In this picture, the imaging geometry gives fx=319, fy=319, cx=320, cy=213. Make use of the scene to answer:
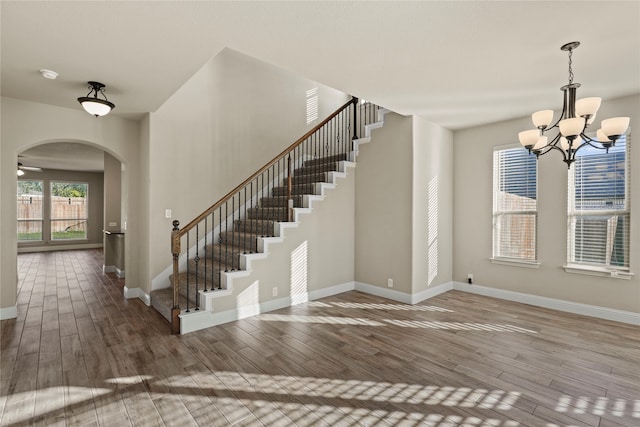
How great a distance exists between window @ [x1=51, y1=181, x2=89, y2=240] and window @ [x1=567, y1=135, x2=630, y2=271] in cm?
1405

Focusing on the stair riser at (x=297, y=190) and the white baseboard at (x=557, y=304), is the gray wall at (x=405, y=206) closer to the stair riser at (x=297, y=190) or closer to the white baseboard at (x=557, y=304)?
the white baseboard at (x=557, y=304)

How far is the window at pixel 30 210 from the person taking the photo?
1060 cm

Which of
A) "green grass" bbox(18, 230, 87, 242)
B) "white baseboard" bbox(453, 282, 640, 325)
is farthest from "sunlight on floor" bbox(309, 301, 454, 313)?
"green grass" bbox(18, 230, 87, 242)

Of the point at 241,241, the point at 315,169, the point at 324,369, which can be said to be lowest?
the point at 324,369

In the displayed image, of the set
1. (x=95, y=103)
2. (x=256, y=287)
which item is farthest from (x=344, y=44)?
(x=256, y=287)

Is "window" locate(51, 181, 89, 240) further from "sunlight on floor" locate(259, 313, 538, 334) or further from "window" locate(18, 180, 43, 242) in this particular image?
"sunlight on floor" locate(259, 313, 538, 334)

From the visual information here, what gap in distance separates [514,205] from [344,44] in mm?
3848

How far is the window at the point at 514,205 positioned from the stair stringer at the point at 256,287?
2111 millimetres

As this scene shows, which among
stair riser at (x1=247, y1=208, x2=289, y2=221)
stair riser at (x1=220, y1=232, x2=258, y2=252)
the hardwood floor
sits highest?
stair riser at (x1=247, y1=208, x2=289, y2=221)

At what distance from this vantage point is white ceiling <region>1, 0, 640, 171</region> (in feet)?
7.25

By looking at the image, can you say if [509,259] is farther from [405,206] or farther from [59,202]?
[59,202]

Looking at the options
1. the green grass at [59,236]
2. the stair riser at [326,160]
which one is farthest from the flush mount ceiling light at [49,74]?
the green grass at [59,236]

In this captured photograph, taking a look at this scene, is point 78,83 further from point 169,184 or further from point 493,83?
point 493,83

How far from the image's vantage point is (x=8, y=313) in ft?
13.2
